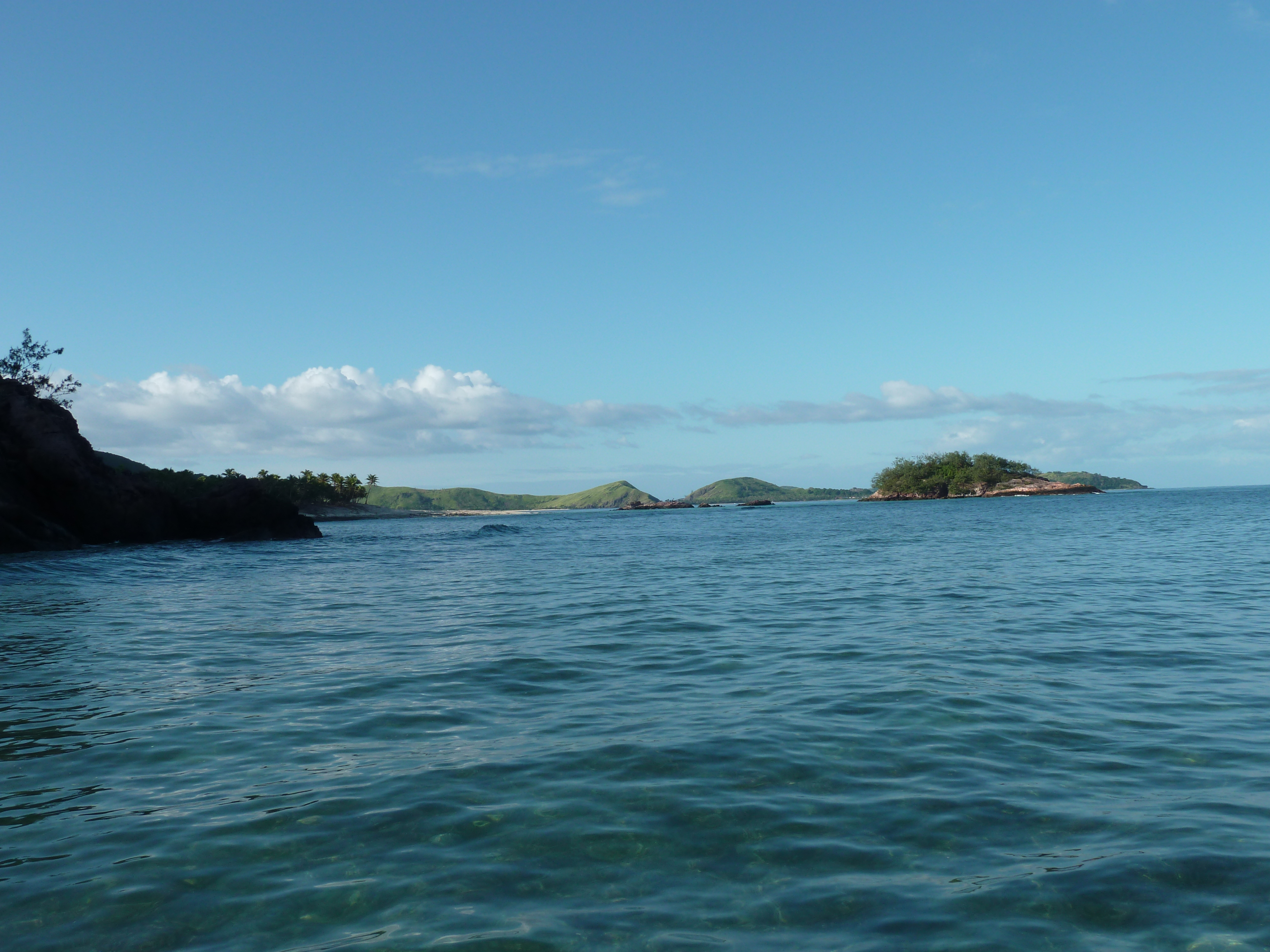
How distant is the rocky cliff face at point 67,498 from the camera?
44531mm

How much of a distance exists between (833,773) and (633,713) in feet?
10.8

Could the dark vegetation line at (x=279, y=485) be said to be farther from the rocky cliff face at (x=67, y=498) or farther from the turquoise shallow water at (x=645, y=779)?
the turquoise shallow water at (x=645, y=779)

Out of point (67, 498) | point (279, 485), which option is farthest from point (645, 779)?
point (279, 485)

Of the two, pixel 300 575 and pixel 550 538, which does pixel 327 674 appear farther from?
pixel 550 538

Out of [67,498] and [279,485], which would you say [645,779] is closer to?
[67,498]

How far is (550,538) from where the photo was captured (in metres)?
69.1

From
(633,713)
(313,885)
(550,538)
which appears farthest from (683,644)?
(550,538)

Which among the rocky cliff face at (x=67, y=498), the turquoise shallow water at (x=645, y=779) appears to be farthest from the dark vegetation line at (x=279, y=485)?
the turquoise shallow water at (x=645, y=779)

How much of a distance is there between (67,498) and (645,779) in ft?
185

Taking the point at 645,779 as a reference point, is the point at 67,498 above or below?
above

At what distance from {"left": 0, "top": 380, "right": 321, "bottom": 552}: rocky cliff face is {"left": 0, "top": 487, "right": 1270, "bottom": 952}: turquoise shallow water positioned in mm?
29783

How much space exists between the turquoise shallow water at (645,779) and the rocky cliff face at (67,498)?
29.8 m

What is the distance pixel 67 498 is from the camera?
50656 millimetres

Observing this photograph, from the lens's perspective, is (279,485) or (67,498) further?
(279,485)
